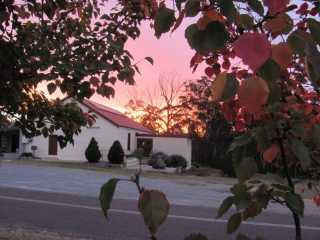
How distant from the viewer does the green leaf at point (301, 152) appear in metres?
1.51

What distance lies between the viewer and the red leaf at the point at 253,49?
98 centimetres

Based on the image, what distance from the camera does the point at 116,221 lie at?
12258 millimetres

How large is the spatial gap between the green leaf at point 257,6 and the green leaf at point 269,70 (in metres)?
0.15

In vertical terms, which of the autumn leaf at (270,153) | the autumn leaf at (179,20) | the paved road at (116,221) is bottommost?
the paved road at (116,221)

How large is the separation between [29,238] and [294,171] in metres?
6.84

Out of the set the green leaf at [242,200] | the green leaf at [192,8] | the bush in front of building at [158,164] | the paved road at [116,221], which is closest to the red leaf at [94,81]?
the green leaf at [242,200]

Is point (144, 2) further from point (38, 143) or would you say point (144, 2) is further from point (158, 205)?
point (38, 143)

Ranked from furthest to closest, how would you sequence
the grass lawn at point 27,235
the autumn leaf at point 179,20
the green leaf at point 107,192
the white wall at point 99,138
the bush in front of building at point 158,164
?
the white wall at point 99,138
the bush in front of building at point 158,164
the grass lawn at point 27,235
the green leaf at point 107,192
the autumn leaf at point 179,20

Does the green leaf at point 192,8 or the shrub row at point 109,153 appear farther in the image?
the shrub row at point 109,153

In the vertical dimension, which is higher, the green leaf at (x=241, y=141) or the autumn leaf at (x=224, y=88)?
the autumn leaf at (x=224, y=88)

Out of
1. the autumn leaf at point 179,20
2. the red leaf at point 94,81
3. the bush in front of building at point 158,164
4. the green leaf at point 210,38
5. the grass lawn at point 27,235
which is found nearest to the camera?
the green leaf at point 210,38

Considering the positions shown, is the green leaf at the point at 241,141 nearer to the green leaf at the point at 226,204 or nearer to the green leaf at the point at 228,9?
the green leaf at the point at 226,204

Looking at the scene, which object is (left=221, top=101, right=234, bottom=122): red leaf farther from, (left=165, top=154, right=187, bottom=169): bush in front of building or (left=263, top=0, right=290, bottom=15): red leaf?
(left=165, top=154, right=187, bottom=169): bush in front of building

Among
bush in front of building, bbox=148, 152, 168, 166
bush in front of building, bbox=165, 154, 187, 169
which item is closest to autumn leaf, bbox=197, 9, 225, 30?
bush in front of building, bbox=148, 152, 168, 166
